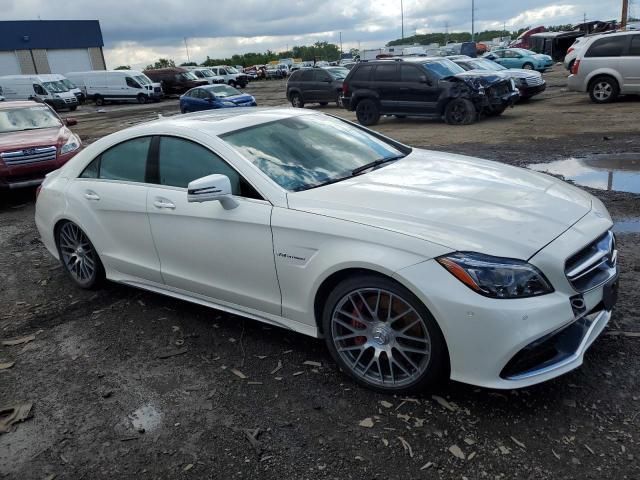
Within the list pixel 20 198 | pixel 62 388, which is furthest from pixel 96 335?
pixel 20 198

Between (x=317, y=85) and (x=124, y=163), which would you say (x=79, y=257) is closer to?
(x=124, y=163)

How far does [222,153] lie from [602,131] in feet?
34.6

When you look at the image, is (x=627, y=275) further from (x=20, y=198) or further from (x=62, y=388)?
(x=20, y=198)

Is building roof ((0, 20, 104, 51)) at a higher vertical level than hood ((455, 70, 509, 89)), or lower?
higher

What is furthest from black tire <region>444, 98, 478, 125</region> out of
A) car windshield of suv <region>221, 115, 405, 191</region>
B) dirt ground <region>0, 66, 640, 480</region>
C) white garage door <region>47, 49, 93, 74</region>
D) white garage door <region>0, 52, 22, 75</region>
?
white garage door <region>47, 49, 93, 74</region>

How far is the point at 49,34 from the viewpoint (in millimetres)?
54750

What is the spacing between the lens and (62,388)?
3605 millimetres

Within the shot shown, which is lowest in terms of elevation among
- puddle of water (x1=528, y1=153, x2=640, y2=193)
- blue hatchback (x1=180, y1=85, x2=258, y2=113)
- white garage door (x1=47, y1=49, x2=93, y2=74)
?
puddle of water (x1=528, y1=153, x2=640, y2=193)

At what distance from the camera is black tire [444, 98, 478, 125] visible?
14617 mm

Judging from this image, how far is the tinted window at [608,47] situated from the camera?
590 inches

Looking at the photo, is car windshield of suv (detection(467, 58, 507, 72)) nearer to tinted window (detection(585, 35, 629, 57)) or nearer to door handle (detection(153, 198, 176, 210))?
tinted window (detection(585, 35, 629, 57))

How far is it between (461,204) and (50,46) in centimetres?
6136

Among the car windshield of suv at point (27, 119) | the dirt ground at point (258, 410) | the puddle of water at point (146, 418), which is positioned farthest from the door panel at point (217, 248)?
the car windshield of suv at point (27, 119)

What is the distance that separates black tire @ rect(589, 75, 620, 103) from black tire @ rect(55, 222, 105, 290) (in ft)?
50.2
